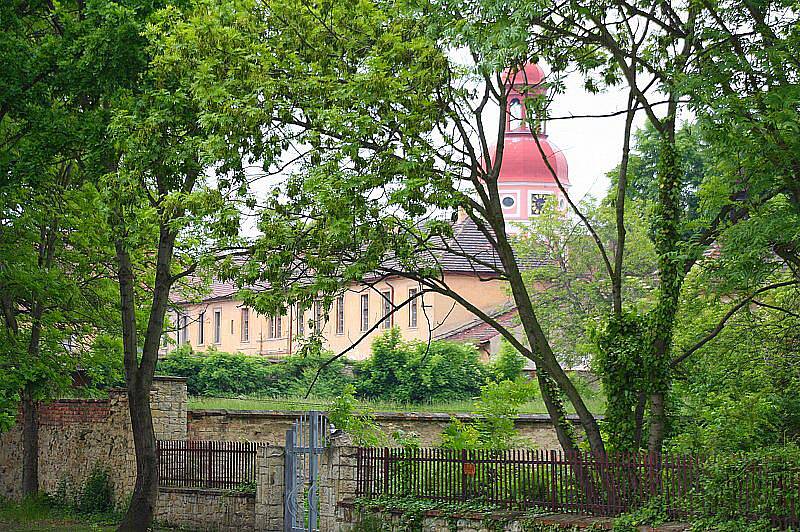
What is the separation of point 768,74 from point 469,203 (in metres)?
4.99

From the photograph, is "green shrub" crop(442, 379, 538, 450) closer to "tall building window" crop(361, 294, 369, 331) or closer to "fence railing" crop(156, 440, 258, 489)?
"fence railing" crop(156, 440, 258, 489)

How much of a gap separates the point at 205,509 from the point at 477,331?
80.2ft

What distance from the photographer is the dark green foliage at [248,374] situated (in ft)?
122

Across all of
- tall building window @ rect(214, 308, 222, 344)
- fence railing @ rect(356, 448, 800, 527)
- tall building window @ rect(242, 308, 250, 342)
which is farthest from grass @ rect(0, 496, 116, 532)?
tall building window @ rect(214, 308, 222, 344)

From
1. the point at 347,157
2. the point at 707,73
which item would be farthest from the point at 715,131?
the point at 347,157

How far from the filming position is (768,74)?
14.2 metres

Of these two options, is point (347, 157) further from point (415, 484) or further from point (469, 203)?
point (415, 484)

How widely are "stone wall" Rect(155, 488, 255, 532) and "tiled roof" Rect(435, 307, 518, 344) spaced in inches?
863

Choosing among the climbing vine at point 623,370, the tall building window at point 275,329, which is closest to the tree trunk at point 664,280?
the climbing vine at point 623,370

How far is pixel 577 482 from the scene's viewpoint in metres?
16.3

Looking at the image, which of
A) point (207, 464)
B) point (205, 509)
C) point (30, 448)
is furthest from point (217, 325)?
point (205, 509)

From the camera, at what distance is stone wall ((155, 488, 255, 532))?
68.7 feet

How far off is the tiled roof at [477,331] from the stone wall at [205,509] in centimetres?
2191

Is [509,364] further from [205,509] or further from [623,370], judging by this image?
[623,370]
